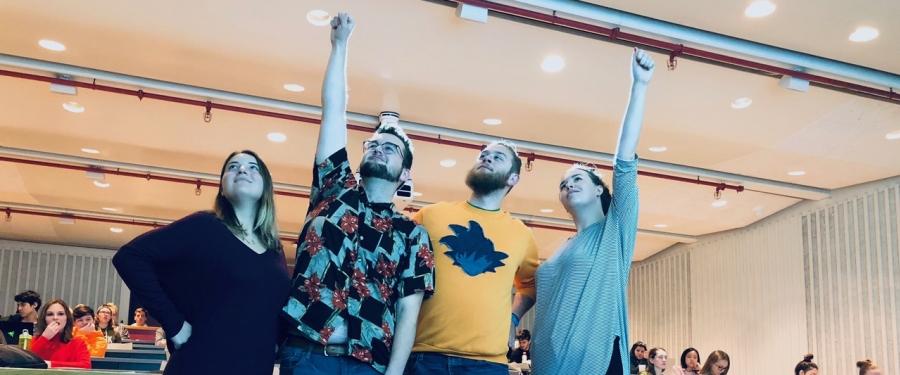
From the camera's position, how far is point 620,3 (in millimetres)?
6273

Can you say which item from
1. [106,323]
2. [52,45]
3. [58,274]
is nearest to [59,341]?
[52,45]

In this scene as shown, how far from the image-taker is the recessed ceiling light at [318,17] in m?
6.41

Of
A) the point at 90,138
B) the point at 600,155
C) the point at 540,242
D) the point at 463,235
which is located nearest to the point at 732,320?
the point at 540,242

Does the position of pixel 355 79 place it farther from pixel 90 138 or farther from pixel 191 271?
pixel 191 271

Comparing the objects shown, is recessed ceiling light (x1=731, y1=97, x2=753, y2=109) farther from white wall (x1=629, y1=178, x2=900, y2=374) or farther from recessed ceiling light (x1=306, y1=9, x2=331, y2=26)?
recessed ceiling light (x1=306, y1=9, x2=331, y2=26)

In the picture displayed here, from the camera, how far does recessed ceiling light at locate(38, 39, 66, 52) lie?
24.1ft

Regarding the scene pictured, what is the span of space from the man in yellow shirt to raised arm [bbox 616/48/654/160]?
0.37 metres

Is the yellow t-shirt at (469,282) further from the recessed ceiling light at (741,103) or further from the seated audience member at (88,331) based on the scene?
the recessed ceiling light at (741,103)

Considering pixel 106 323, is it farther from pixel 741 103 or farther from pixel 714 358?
pixel 741 103

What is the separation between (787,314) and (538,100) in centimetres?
685

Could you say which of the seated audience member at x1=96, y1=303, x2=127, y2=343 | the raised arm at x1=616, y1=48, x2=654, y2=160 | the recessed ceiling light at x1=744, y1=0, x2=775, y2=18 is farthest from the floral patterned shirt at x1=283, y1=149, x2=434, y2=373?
the seated audience member at x1=96, y1=303, x2=127, y2=343

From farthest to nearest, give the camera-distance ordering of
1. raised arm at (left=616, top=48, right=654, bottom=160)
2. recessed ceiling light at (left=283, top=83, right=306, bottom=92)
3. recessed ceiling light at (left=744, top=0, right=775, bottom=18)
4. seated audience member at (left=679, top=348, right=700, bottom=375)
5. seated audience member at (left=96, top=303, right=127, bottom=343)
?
seated audience member at (left=96, top=303, right=127, bottom=343)
seated audience member at (left=679, top=348, right=700, bottom=375)
recessed ceiling light at (left=283, top=83, right=306, bottom=92)
recessed ceiling light at (left=744, top=0, right=775, bottom=18)
raised arm at (left=616, top=48, right=654, bottom=160)

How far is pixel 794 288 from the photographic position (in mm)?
12750

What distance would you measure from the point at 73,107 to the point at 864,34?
766 cm
